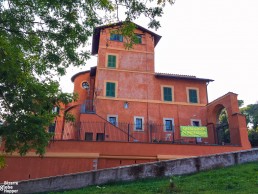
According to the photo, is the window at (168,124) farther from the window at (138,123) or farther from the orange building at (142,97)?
the window at (138,123)

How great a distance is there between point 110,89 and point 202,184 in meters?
12.1

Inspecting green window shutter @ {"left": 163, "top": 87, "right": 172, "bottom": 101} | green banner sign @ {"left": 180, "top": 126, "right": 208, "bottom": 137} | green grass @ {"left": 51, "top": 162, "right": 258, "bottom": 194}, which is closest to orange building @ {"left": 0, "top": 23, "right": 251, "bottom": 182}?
green window shutter @ {"left": 163, "top": 87, "right": 172, "bottom": 101}

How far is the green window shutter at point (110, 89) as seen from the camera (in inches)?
752

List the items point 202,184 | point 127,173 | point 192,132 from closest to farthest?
point 202,184 < point 127,173 < point 192,132

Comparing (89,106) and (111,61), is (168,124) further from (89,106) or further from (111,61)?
(111,61)

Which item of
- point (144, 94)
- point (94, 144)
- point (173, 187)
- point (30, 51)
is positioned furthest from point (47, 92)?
point (144, 94)

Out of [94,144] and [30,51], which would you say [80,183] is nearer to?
[94,144]

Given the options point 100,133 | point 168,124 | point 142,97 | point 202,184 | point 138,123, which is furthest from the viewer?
point 142,97

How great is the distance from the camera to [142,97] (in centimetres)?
1958

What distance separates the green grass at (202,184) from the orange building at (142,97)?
24.5ft

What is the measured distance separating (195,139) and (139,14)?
13174 millimetres

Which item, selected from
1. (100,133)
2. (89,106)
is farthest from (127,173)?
(89,106)

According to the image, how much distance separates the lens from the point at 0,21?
6.71 meters

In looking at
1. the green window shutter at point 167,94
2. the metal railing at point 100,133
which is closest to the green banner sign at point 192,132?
the metal railing at point 100,133
